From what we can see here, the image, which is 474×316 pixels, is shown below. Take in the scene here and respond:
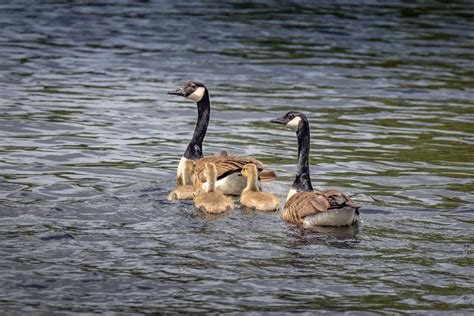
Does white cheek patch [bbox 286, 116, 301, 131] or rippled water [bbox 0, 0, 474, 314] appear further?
white cheek patch [bbox 286, 116, 301, 131]

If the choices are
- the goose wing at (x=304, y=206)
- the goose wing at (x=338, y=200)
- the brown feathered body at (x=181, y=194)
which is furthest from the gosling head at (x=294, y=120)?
the goose wing at (x=338, y=200)

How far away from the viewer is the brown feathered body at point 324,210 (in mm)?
11953

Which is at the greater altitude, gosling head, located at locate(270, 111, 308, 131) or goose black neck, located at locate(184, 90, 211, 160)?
gosling head, located at locate(270, 111, 308, 131)

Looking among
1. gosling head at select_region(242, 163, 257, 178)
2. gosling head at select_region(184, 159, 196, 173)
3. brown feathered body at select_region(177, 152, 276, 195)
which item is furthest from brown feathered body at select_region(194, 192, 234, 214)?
gosling head at select_region(184, 159, 196, 173)

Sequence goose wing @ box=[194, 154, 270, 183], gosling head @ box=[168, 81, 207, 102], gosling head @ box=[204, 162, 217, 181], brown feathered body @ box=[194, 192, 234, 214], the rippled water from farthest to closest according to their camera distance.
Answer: gosling head @ box=[168, 81, 207, 102]
goose wing @ box=[194, 154, 270, 183]
gosling head @ box=[204, 162, 217, 181]
brown feathered body @ box=[194, 192, 234, 214]
the rippled water

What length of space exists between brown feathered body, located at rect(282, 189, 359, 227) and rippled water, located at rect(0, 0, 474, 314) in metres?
0.16

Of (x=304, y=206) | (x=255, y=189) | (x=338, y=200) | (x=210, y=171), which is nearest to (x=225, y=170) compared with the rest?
(x=210, y=171)

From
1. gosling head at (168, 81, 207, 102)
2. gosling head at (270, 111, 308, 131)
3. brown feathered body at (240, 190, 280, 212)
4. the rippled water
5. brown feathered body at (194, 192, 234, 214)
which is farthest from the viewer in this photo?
gosling head at (168, 81, 207, 102)

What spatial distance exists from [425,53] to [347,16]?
570 cm

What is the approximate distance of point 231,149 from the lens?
679 inches

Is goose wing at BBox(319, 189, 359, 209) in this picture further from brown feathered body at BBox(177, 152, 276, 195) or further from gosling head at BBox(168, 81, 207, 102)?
gosling head at BBox(168, 81, 207, 102)

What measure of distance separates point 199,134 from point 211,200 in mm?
2856

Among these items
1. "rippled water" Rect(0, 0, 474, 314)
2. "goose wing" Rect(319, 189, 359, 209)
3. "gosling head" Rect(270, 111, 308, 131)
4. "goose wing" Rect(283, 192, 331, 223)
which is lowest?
"rippled water" Rect(0, 0, 474, 314)

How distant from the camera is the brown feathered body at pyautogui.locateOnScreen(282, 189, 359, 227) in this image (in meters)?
12.0
